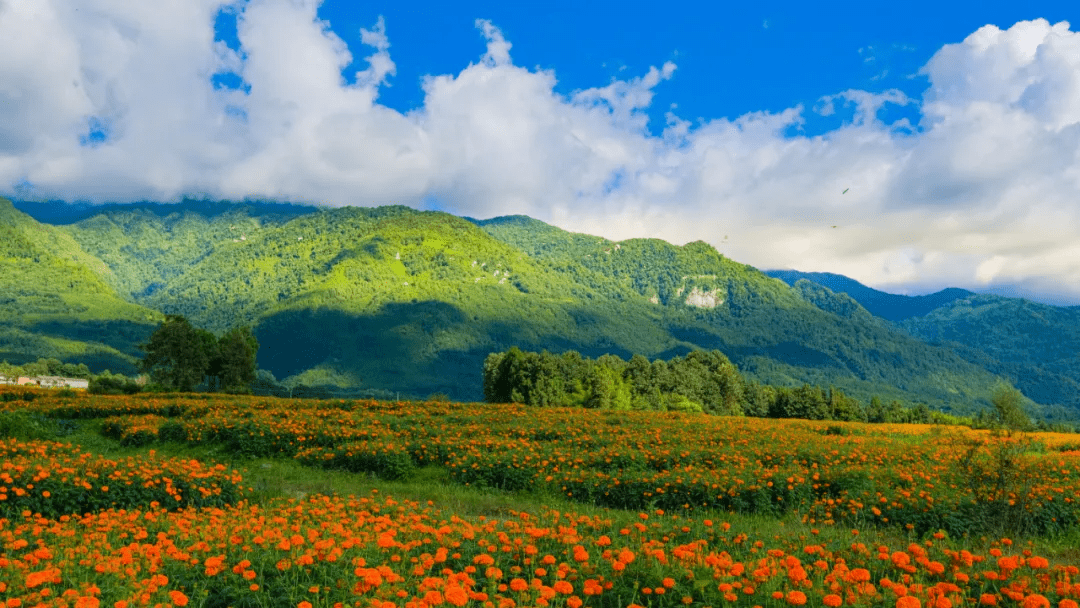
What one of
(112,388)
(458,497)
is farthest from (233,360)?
(458,497)

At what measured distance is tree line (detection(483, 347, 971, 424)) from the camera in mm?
67125

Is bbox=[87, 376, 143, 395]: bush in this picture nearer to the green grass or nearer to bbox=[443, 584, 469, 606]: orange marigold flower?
the green grass

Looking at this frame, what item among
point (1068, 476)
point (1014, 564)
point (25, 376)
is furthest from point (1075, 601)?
point (25, 376)

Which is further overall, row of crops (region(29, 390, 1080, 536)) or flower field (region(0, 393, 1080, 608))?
row of crops (region(29, 390, 1080, 536))

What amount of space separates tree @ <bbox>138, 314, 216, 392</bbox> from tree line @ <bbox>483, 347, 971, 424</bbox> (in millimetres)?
30783

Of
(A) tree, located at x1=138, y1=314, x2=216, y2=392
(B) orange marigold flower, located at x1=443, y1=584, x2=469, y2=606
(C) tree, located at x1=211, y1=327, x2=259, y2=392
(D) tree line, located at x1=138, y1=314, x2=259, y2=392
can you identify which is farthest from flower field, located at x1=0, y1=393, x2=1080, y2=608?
(C) tree, located at x1=211, y1=327, x2=259, y2=392

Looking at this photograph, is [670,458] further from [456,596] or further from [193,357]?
[193,357]

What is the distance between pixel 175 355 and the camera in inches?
2165

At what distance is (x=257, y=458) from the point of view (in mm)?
19203

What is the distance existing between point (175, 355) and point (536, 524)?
56.7 metres

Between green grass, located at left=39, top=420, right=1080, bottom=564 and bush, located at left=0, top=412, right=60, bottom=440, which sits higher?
bush, located at left=0, top=412, right=60, bottom=440

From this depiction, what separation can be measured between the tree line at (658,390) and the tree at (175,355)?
101ft

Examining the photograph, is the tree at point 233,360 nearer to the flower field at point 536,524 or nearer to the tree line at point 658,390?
the tree line at point 658,390

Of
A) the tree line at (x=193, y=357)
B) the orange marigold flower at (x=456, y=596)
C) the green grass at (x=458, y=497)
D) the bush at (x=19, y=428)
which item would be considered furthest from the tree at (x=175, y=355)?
the orange marigold flower at (x=456, y=596)
